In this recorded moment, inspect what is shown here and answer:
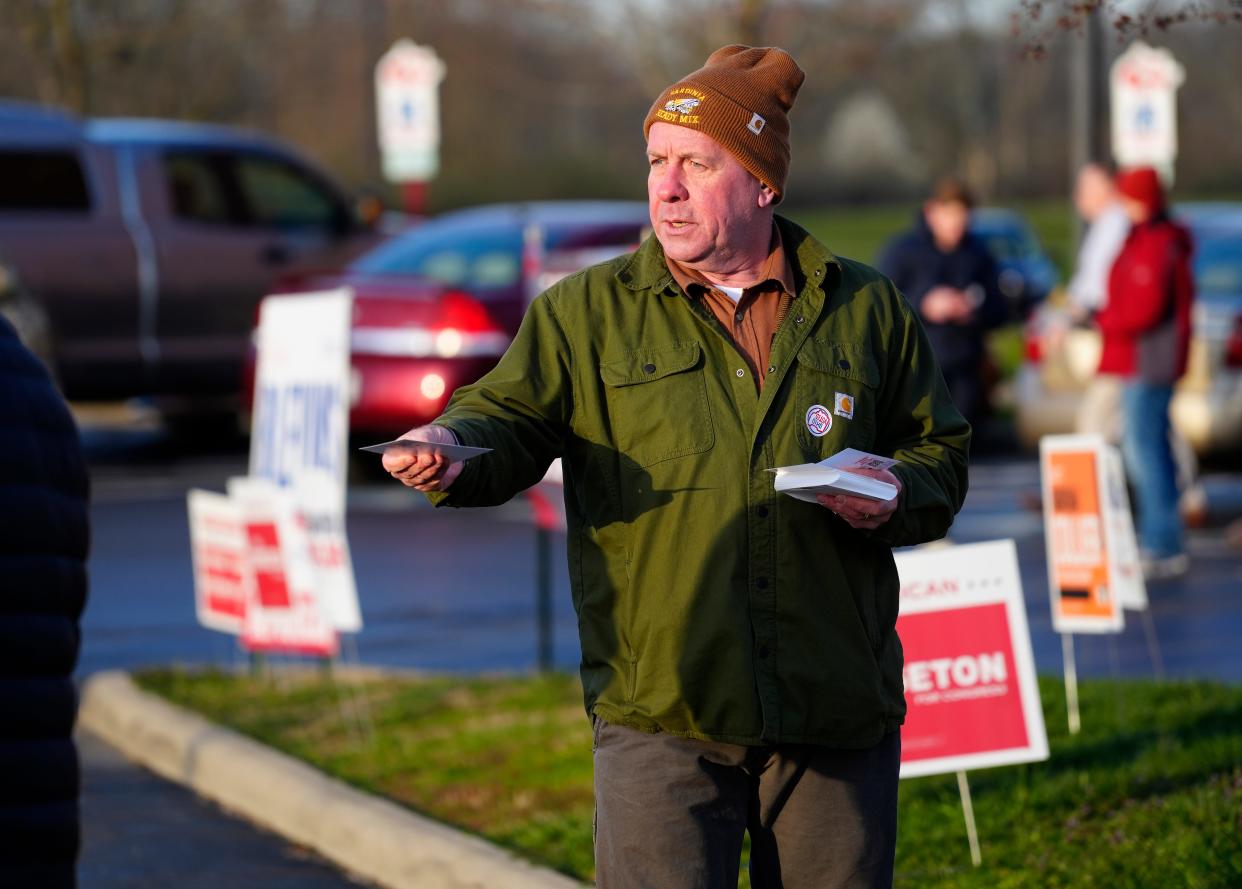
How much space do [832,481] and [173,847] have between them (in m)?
3.50

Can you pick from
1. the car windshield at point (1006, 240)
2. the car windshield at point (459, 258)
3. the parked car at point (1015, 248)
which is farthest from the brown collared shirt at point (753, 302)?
the car windshield at point (1006, 240)

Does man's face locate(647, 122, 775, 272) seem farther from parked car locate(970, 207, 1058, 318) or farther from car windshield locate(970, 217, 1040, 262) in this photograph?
car windshield locate(970, 217, 1040, 262)

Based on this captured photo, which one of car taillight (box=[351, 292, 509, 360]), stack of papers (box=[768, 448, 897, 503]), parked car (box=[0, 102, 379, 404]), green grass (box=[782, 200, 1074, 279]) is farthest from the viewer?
green grass (box=[782, 200, 1074, 279])

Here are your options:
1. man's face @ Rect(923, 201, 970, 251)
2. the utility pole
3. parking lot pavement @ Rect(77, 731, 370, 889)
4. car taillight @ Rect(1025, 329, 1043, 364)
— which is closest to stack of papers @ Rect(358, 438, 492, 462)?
parking lot pavement @ Rect(77, 731, 370, 889)

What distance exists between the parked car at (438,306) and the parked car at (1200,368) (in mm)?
2748

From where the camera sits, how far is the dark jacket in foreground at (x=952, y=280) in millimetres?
10016

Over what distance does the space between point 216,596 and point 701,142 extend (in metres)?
4.88

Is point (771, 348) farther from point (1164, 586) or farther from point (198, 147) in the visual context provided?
point (198, 147)

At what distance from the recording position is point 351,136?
51.2m

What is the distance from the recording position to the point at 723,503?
3266 millimetres

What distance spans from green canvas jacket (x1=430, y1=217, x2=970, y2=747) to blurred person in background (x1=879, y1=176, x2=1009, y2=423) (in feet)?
21.6

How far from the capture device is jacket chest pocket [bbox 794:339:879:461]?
3322 mm

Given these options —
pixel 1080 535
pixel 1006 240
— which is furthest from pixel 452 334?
pixel 1006 240

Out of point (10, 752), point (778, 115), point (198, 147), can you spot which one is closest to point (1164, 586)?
point (778, 115)
